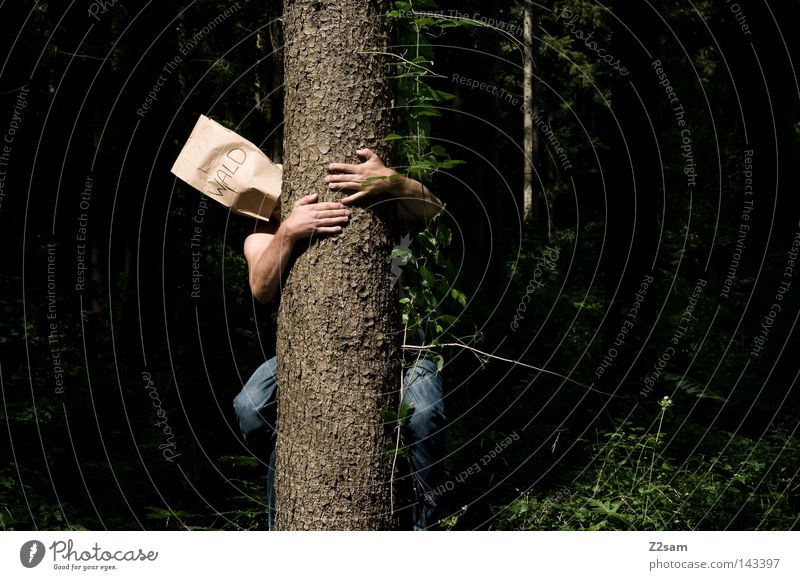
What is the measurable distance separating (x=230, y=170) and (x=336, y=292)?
2.63ft

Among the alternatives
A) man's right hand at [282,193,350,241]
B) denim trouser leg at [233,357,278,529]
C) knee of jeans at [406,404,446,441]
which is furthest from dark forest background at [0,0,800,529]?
man's right hand at [282,193,350,241]

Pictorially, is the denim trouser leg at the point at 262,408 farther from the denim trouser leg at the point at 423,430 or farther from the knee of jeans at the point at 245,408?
the denim trouser leg at the point at 423,430

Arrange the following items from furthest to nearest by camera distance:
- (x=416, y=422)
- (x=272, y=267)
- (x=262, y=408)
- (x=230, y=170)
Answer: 1. (x=262, y=408)
2. (x=230, y=170)
3. (x=416, y=422)
4. (x=272, y=267)

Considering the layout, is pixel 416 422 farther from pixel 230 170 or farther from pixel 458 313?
pixel 458 313

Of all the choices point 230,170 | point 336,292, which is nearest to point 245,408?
point 336,292

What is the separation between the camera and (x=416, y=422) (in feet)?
12.1

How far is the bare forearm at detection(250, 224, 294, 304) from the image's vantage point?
347 cm

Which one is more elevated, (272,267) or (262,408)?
(272,267)

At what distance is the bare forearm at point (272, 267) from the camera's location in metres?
3.47

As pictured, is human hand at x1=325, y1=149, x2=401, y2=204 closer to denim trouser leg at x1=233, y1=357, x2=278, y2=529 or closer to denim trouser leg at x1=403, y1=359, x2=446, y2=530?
denim trouser leg at x1=403, y1=359, x2=446, y2=530

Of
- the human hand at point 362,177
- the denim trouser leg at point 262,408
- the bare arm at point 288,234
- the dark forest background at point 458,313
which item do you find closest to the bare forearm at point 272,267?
the bare arm at point 288,234

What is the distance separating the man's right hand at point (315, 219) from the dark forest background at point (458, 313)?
0.82m

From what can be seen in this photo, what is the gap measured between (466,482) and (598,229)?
53.5 ft

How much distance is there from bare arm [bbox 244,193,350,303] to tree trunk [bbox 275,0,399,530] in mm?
41
